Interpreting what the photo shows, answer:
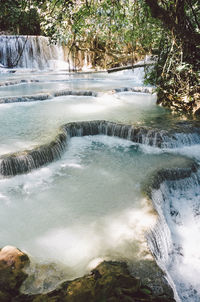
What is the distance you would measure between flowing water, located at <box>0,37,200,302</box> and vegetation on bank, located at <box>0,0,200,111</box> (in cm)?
112

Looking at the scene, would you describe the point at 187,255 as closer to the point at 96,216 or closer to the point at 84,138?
the point at 96,216

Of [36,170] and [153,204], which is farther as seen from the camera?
[36,170]

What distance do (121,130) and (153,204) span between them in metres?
3.17

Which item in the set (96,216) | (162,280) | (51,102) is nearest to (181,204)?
(96,216)

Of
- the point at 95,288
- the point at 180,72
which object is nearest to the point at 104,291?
the point at 95,288

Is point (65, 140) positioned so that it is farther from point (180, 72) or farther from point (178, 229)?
point (180, 72)

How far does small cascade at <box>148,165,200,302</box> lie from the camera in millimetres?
3045

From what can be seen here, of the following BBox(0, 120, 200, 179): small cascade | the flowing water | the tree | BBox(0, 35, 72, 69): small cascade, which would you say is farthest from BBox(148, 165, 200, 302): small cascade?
BBox(0, 35, 72, 69): small cascade

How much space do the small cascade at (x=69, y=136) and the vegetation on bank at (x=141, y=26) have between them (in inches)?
59.0

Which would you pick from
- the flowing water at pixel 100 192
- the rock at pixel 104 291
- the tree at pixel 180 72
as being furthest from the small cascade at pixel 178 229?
the tree at pixel 180 72

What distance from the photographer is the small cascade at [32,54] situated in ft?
68.2

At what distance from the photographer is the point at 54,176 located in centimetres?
482

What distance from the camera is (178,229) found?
3.98m

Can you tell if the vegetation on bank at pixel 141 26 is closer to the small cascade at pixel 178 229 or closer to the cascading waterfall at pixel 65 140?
the cascading waterfall at pixel 65 140
